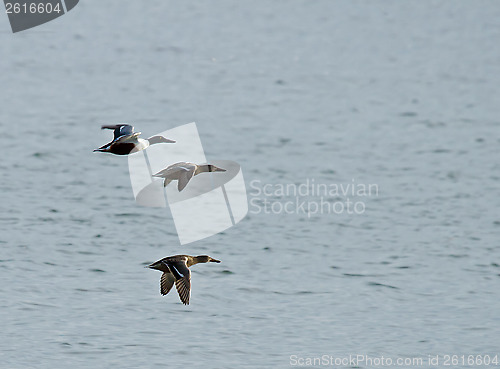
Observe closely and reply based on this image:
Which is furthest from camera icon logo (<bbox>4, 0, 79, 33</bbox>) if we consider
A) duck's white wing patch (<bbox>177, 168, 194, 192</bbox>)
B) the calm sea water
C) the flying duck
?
duck's white wing patch (<bbox>177, 168, 194, 192</bbox>)

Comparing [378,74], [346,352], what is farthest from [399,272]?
[378,74]

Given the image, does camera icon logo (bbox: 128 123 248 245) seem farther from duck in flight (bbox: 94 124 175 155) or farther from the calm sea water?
duck in flight (bbox: 94 124 175 155)

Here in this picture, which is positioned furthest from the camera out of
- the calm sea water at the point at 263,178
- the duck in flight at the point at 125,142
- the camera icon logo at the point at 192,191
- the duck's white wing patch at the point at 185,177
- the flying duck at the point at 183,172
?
the camera icon logo at the point at 192,191

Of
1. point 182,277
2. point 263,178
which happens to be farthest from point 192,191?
point 182,277

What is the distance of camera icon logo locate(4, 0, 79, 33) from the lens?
41.4 meters

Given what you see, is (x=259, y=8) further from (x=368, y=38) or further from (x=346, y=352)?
(x=346, y=352)

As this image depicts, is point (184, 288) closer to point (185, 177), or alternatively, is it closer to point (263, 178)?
point (185, 177)

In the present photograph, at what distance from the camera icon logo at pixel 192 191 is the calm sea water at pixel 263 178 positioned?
325mm

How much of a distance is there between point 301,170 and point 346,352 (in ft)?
32.4

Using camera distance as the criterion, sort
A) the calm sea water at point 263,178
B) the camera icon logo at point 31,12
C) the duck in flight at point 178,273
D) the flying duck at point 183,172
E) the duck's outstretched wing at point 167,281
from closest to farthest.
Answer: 1. the duck in flight at point 178,273
2. the flying duck at point 183,172
3. the duck's outstretched wing at point 167,281
4. the calm sea water at point 263,178
5. the camera icon logo at point 31,12

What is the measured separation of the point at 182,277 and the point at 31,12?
1168 inches

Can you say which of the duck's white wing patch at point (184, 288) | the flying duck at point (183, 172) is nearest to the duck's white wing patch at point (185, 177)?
the flying duck at point (183, 172)

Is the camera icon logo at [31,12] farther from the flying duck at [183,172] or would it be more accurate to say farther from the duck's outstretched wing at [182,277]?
the duck's outstretched wing at [182,277]

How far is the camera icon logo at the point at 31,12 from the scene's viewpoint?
41.4 metres
